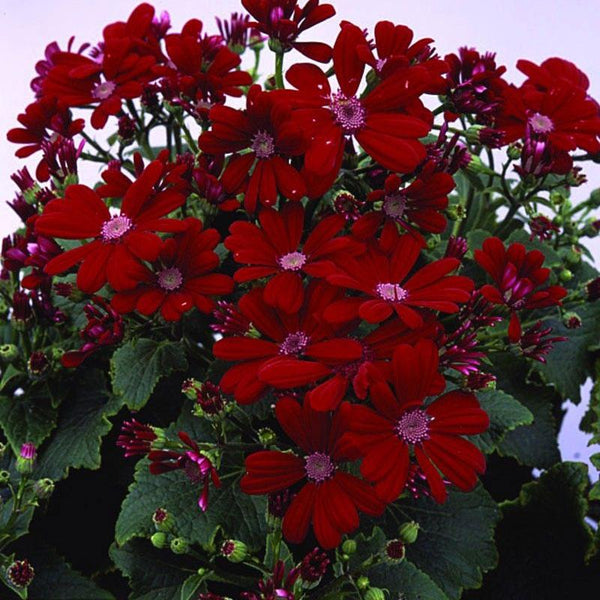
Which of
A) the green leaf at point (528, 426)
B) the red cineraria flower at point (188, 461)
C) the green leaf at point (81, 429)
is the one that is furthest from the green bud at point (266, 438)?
the green leaf at point (528, 426)

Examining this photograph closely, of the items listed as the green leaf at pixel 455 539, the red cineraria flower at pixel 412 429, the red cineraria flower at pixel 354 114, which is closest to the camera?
the red cineraria flower at pixel 412 429

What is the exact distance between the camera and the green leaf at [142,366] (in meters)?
1.00

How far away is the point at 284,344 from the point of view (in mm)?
809

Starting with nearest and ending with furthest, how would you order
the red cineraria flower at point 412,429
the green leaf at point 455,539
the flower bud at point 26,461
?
the red cineraria flower at point 412,429, the flower bud at point 26,461, the green leaf at point 455,539

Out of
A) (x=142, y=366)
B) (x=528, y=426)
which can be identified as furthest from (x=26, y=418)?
(x=528, y=426)

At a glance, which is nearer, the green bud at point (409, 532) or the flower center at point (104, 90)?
the green bud at point (409, 532)

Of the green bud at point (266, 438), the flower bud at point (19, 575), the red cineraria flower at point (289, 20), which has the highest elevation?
the red cineraria flower at point (289, 20)

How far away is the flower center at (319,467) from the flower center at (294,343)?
0.28 ft

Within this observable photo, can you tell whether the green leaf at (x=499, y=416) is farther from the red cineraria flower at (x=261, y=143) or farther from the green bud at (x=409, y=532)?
the red cineraria flower at (x=261, y=143)

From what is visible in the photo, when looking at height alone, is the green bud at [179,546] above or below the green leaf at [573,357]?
above

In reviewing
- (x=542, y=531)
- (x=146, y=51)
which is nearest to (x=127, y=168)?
(x=146, y=51)

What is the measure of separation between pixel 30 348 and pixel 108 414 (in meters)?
0.12

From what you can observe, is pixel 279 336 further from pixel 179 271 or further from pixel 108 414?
pixel 108 414

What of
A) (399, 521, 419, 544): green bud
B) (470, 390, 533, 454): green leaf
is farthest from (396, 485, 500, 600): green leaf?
(399, 521, 419, 544): green bud
